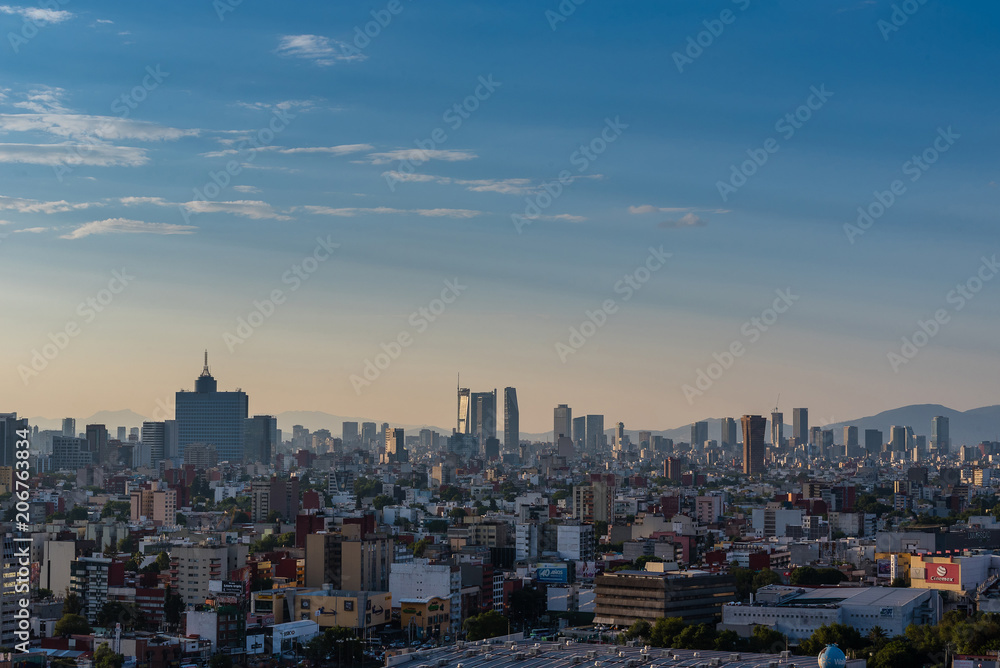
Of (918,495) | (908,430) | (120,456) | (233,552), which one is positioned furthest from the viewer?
(908,430)

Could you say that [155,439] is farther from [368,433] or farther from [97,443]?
[368,433]

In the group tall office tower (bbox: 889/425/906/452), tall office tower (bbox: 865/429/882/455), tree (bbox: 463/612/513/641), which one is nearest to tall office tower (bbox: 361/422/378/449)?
tall office tower (bbox: 865/429/882/455)

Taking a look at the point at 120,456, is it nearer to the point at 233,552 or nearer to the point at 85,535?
the point at 85,535

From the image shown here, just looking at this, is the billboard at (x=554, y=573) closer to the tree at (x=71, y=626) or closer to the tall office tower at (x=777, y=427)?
the tree at (x=71, y=626)

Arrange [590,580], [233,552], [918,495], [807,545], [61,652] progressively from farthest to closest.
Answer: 1. [918,495]
2. [807,545]
3. [590,580]
4. [233,552]
5. [61,652]

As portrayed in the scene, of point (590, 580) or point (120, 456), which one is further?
point (120, 456)

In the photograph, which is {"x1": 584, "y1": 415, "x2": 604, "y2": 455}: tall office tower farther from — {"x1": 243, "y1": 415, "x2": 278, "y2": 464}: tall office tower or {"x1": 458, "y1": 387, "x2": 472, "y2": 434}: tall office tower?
{"x1": 243, "y1": 415, "x2": 278, "y2": 464}: tall office tower

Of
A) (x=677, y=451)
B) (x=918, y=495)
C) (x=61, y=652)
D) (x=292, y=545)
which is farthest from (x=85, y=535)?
(x=677, y=451)
